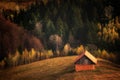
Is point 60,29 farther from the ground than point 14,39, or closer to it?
farther from the ground

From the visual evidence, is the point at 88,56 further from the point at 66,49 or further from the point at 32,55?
the point at 32,55

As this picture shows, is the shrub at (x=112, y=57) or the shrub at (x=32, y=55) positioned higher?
the shrub at (x=32, y=55)

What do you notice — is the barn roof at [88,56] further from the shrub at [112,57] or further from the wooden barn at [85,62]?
the shrub at [112,57]

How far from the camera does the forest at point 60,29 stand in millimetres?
4910

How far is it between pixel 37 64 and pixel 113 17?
1.62 metres

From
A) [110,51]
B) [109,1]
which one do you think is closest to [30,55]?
[110,51]

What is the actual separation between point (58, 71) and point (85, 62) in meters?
0.51

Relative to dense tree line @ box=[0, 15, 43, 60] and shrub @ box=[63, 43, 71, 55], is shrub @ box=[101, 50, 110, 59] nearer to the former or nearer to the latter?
shrub @ box=[63, 43, 71, 55]

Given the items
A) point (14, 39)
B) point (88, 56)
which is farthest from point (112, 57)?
point (14, 39)

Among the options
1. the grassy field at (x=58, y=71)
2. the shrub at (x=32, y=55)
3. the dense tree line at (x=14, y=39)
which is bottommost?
the grassy field at (x=58, y=71)

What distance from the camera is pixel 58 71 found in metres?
4.86

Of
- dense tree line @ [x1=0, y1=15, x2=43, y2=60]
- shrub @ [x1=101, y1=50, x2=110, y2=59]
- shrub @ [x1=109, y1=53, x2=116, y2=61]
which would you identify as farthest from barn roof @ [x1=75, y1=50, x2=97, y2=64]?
dense tree line @ [x1=0, y1=15, x2=43, y2=60]

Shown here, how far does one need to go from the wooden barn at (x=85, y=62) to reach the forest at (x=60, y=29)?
0.13 meters

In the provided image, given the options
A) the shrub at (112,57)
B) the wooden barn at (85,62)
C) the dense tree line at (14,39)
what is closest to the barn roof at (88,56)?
the wooden barn at (85,62)
